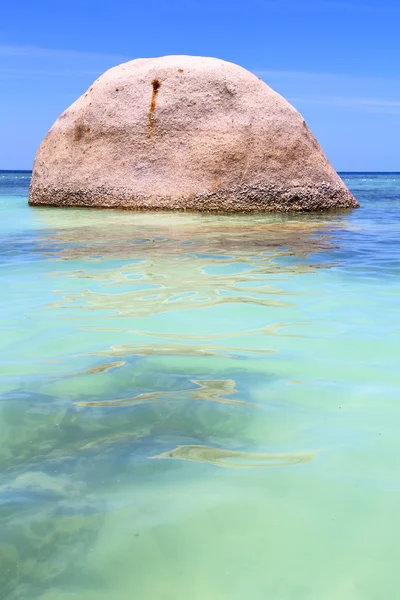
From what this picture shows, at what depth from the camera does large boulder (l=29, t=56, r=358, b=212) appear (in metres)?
9.25

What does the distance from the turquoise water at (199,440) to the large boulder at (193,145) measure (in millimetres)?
5346

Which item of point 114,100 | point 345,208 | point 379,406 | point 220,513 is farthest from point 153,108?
point 220,513

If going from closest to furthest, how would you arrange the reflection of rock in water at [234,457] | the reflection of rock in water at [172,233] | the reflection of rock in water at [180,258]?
1. the reflection of rock in water at [234,457]
2. the reflection of rock in water at [180,258]
3. the reflection of rock in water at [172,233]

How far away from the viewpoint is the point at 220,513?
4.88ft

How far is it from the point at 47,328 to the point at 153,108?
6.92 metres

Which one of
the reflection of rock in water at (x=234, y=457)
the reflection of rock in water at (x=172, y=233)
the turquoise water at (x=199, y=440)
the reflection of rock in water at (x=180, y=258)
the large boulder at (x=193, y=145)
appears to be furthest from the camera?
the large boulder at (x=193, y=145)

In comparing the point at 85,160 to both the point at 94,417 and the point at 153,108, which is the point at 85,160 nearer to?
the point at 153,108

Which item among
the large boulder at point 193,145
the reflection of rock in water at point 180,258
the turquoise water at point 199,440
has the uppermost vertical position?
the large boulder at point 193,145

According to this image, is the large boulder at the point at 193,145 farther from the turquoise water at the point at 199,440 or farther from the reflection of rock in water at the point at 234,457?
the reflection of rock in water at the point at 234,457

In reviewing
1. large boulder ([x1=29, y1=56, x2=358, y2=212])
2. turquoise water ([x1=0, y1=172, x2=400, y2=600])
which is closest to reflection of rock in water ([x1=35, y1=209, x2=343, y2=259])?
large boulder ([x1=29, y1=56, x2=358, y2=212])

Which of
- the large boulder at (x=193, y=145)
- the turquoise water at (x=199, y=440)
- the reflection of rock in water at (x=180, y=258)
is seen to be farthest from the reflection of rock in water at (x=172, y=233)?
the turquoise water at (x=199, y=440)

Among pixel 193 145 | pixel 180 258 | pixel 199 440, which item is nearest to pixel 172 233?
pixel 180 258

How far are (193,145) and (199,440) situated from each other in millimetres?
7812

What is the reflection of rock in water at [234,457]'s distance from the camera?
171 cm
